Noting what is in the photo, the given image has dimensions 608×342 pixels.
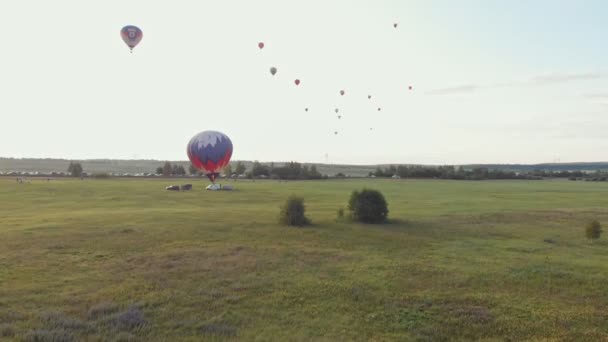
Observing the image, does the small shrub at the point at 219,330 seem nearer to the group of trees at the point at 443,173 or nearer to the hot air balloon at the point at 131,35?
the hot air balloon at the point at 131,35

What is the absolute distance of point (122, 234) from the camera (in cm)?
2700

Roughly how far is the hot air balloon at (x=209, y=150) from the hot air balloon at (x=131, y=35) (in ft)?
53.0

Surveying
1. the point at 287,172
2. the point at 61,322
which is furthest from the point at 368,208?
the point at 287,172

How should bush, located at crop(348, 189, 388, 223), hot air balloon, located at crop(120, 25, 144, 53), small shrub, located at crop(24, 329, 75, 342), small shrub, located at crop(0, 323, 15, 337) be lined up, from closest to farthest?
small shrub, located at crop(24, 329, 75, 342) → small shrub, located at crop(0, 323, 15, 337) → bush, located at crop(348, 189, 388, 223) → hot air balloon, located at crop(120, 25, 144, 53)

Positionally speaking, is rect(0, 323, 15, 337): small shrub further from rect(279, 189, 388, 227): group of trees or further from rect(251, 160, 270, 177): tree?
rect(251, 160, 270, 177): tree

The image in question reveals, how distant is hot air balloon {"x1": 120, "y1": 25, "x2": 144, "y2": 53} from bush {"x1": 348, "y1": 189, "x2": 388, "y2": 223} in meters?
29.5

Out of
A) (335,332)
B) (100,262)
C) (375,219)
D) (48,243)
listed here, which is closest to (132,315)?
(335,332)

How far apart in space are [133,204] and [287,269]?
32.0m

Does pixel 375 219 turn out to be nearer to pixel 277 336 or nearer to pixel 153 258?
pixel 153 258

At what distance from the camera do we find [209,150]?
62344 millimetres

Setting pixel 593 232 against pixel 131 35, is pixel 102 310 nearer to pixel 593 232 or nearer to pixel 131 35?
pixel 593 232

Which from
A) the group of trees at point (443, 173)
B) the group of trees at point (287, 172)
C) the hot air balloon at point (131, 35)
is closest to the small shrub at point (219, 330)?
the hot air balloon at point (131, 35)

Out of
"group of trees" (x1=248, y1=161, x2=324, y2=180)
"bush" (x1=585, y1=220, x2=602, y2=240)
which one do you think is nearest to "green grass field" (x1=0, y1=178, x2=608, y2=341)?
"bush" (x1=585, y1=220, x2=602, y2=240)

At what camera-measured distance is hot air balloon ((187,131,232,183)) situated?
62.4 meters
